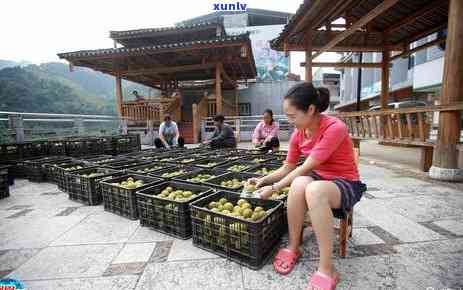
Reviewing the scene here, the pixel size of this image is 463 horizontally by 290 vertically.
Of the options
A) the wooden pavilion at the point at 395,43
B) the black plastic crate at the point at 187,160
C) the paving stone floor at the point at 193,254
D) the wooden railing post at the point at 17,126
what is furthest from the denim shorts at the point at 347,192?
the wooden railing post at the point at 17,126

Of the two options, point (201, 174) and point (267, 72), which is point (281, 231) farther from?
point (267, 72)

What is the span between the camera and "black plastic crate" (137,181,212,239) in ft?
7.38

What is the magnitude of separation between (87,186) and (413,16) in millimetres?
9422

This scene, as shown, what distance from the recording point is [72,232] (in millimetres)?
2473

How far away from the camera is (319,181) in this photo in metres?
1.63

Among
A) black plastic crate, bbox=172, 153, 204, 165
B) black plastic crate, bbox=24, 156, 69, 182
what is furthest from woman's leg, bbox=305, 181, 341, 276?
black plastic crate, bbox=24, 156, 69, 182

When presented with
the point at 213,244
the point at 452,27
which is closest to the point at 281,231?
the point at 213,244

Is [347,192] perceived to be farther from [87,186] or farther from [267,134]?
[267,134]

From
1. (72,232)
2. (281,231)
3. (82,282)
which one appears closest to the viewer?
(82,282)

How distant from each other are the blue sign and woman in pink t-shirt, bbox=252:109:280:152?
15.0 feet

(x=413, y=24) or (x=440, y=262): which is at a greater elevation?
(x=413, y=24)

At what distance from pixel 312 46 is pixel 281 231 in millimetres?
7520

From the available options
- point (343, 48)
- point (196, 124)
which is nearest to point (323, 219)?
point (343, 48)

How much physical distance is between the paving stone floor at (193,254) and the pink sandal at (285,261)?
0.05 m
